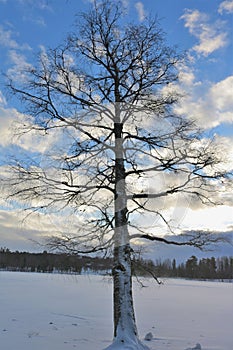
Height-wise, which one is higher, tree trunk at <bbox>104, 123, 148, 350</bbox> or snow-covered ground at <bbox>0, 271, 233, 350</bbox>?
tree trunk at <bbox>104, 123, 148, 350</bbox>

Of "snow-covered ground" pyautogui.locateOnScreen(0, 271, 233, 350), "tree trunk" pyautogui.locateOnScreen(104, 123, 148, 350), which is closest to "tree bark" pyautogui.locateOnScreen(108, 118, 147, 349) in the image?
"tree trunk" pyautogui.locateOnScreen(104, 123, 148, 350)

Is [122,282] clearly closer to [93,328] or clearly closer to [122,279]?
[122,279]

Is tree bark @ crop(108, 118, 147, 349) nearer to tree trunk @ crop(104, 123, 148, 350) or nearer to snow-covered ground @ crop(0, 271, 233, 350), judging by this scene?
tree trunk @ crop(104, 123, 148, 350)

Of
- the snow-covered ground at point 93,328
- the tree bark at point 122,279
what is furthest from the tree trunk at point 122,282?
the snow-covered ground at point 93,328

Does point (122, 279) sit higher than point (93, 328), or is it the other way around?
point (122, 279)

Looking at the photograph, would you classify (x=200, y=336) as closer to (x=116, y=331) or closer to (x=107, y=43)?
(x=116, y=331)

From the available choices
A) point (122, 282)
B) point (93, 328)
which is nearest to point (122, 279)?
point (122, 282)

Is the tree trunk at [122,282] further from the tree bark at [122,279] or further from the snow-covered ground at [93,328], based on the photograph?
the snow-covered ground at [93,328]

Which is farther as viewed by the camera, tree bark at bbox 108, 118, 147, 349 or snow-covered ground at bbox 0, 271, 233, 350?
snow-covered ground at bbox 0, 271, 233, 350

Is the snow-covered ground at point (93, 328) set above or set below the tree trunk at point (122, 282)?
below

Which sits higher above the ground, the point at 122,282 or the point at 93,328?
the point at 122,282

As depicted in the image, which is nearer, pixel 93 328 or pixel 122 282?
pixel 122 282

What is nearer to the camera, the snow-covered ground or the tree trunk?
the tree trunk

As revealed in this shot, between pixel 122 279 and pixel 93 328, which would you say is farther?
pixel 93 328
